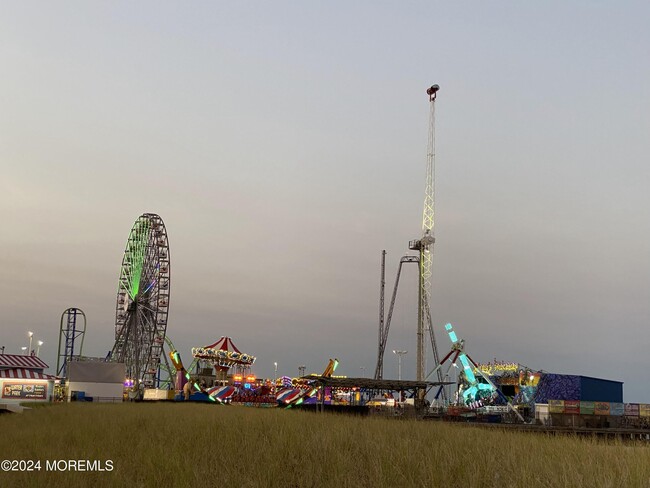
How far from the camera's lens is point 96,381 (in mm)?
66312

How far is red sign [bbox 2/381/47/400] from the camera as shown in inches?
2160

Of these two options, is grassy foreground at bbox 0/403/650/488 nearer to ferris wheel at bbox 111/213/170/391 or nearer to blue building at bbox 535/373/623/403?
blue building at bbox 535/373/623/403

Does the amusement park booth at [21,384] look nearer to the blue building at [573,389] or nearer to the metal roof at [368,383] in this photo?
the metal roof at [368,383]

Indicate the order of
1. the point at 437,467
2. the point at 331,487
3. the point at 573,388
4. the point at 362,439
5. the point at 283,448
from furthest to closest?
the point at 573,388 → the point at 362,439 → the point at 283,448 → the point at 437,467 → the point at 331,487

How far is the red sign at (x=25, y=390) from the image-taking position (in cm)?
5488

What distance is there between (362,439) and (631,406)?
148 ft

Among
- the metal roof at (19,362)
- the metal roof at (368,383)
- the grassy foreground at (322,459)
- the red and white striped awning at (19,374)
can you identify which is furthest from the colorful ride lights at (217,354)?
the grassy foreground at (322,459)

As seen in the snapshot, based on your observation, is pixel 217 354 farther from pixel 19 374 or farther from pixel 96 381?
pixel 19 374

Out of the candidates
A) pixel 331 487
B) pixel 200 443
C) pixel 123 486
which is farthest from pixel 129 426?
pixel 331 487

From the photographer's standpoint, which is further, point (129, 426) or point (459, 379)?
point (459, 379)

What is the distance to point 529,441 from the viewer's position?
18.0 meters

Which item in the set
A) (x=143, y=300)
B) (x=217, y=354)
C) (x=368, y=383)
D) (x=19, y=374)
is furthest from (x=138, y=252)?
(x=368, y=383)

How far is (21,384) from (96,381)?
11.1 metres

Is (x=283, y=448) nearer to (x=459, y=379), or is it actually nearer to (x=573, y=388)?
(x=573, y=388)
